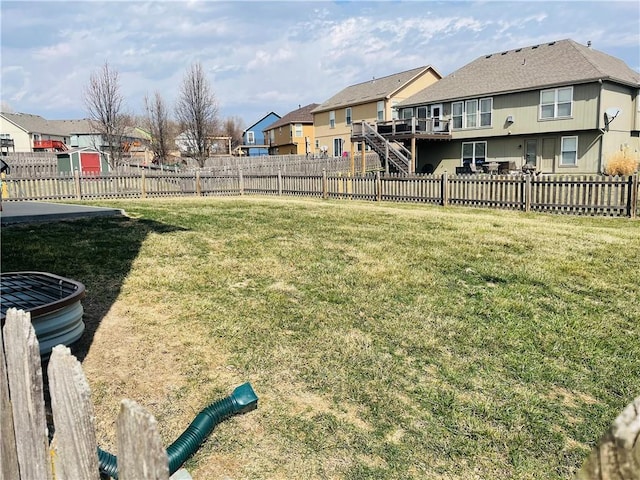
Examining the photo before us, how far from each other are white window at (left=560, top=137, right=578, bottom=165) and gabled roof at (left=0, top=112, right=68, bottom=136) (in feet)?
210

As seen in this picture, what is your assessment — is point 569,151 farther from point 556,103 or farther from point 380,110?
point 380,110

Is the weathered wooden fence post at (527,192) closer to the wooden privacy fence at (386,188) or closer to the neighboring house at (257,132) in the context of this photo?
the wooden privacy fence at (386,188)

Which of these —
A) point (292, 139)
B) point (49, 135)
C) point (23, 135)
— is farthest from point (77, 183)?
point (49, 135)

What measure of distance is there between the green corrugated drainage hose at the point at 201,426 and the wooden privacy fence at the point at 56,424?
0.80 m

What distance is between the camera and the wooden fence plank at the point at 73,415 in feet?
4.43

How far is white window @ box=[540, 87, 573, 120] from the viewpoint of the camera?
27.6 m

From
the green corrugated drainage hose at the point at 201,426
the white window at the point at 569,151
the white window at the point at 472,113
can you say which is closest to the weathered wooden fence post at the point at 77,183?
the green corrugated drainage hose at the point at 201,426

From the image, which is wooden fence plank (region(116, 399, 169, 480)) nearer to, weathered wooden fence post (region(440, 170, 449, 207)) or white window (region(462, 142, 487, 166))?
weathered wooden fence post (region(440, 170, 449, 207))

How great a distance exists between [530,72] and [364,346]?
99.1ft

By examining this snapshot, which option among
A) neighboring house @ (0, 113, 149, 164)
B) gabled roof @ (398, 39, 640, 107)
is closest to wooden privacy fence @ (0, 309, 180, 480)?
gabled roof @ (398, 39, 640, 107)

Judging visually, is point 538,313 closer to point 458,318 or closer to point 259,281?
point 458,318

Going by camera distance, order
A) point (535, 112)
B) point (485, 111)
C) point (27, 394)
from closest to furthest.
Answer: point (27, 394) → point (535, 112) → point (485, 111)

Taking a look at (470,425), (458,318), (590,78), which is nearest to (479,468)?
(470,425)

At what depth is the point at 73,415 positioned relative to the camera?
4.53 ft
